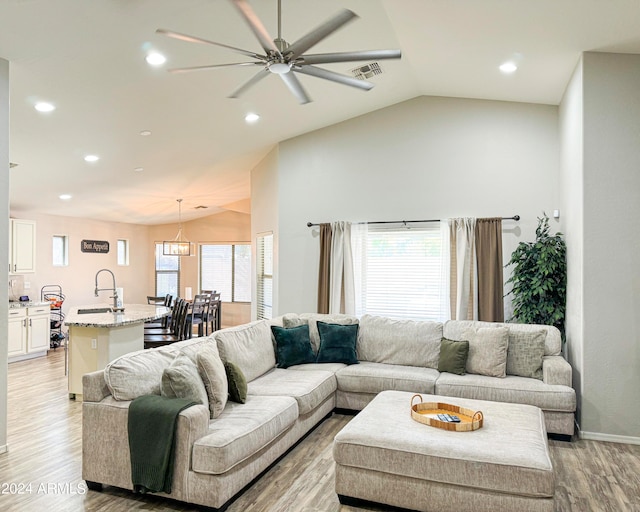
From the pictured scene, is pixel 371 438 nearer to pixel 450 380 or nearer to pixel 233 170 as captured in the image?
pixel 450 380

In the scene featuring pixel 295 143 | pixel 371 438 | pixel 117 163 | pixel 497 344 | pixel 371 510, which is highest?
pixel 295 143

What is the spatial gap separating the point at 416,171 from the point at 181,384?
13.7 ft

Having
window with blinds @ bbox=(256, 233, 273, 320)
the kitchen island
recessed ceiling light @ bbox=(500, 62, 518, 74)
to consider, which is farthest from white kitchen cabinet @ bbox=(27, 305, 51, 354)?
recessed ceiling light @ bbox=(500, 62, 518, 74)

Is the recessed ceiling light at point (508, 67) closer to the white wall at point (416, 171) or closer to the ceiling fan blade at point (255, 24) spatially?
the white wall at point (416, 171)

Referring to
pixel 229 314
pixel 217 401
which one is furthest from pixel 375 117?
pixel 229 314

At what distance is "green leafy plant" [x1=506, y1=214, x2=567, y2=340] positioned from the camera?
4984 millimetres

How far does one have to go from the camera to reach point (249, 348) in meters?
4.50

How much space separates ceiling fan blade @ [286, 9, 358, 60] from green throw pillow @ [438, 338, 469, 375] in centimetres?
314

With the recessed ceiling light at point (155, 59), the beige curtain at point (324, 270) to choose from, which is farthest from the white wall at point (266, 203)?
the recessed ceiling light at point (155, 59)

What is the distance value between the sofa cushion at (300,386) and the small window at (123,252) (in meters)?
7.46

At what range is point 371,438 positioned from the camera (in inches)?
120

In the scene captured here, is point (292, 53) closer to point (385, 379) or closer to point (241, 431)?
point (241, 431)

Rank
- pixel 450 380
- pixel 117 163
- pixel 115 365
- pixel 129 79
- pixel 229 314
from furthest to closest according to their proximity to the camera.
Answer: pixel 229 314
pixel 117 163
pixel 450 380
pixel 129 79
pixel 115 365

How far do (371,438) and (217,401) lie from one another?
1084mm
